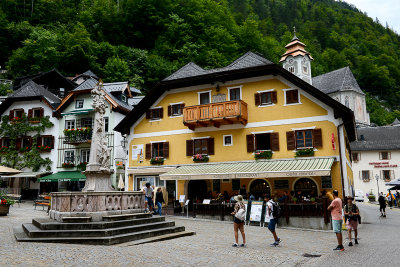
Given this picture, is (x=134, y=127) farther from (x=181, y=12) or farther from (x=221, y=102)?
(x=181, y=12)

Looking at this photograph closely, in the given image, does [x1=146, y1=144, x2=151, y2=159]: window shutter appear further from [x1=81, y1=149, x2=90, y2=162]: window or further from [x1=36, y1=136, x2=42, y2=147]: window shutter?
[x1=36, y1=136, x2=42, y2=147]: window shutter

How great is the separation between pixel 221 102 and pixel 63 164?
20.1 meters

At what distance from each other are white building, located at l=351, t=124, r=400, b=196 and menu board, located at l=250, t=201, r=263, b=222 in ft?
136

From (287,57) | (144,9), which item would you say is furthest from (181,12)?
(287,57)

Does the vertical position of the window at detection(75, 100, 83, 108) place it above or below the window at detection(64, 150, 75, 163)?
above

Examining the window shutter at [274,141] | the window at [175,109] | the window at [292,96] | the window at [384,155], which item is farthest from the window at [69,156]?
the window at [384,155]

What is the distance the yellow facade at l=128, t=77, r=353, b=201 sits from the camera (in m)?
21.3

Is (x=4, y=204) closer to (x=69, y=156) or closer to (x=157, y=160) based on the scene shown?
(x=157, y=160)

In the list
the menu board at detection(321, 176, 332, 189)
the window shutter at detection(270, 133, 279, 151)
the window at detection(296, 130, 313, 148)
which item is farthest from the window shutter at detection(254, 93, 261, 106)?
the menu board at detection(321, 176, 332, 189)

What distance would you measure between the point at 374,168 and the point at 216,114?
4076cm

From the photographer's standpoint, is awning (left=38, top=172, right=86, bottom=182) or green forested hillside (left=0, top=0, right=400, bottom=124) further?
green forested hillside (left=0, top=0, right=400, bottom=124)

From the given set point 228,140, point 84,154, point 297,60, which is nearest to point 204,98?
point 228,140

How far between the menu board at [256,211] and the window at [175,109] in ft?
32.1

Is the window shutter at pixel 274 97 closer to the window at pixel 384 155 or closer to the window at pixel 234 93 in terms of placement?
the window at pixel 234 93
